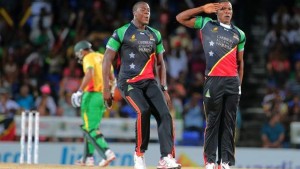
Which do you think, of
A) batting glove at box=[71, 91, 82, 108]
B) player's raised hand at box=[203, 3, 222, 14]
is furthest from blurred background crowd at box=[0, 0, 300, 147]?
player's raised hand at box=[203, 3, 222, 14]

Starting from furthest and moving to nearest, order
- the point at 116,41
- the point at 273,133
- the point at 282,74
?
1. the point at 282,74
2. the point at 273,133
3. the point at 116,41

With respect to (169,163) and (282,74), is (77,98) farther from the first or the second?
(282,74)

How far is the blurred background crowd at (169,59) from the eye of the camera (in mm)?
20719

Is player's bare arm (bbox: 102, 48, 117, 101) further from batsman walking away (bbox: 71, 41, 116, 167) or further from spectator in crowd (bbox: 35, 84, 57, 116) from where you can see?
spectator in crowd (bbox: 35, 84, 57, 116)

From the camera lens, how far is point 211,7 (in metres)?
12.4

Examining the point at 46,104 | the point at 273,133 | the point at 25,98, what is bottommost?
the point at 273,133

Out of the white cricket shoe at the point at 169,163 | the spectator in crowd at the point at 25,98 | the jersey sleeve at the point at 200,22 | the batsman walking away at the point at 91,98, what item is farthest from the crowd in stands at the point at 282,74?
the white cricket shoe at the point at 169,163

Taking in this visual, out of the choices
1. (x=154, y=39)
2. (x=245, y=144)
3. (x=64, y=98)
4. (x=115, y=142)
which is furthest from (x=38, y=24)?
(x=154, y=39)

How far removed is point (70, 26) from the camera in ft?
79.0

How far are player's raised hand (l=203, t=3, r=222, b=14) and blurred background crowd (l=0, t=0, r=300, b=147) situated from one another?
7438 mm

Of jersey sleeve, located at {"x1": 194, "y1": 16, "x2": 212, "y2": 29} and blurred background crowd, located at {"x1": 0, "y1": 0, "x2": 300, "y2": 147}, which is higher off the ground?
jersey sleeve, located at {"x1": 194, "y1": 16, "x2": 212, "y2": 29}

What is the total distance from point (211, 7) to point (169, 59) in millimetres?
10328

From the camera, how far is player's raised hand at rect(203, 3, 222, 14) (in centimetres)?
1236

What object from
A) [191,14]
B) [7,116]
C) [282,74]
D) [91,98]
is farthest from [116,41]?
[282,74]
